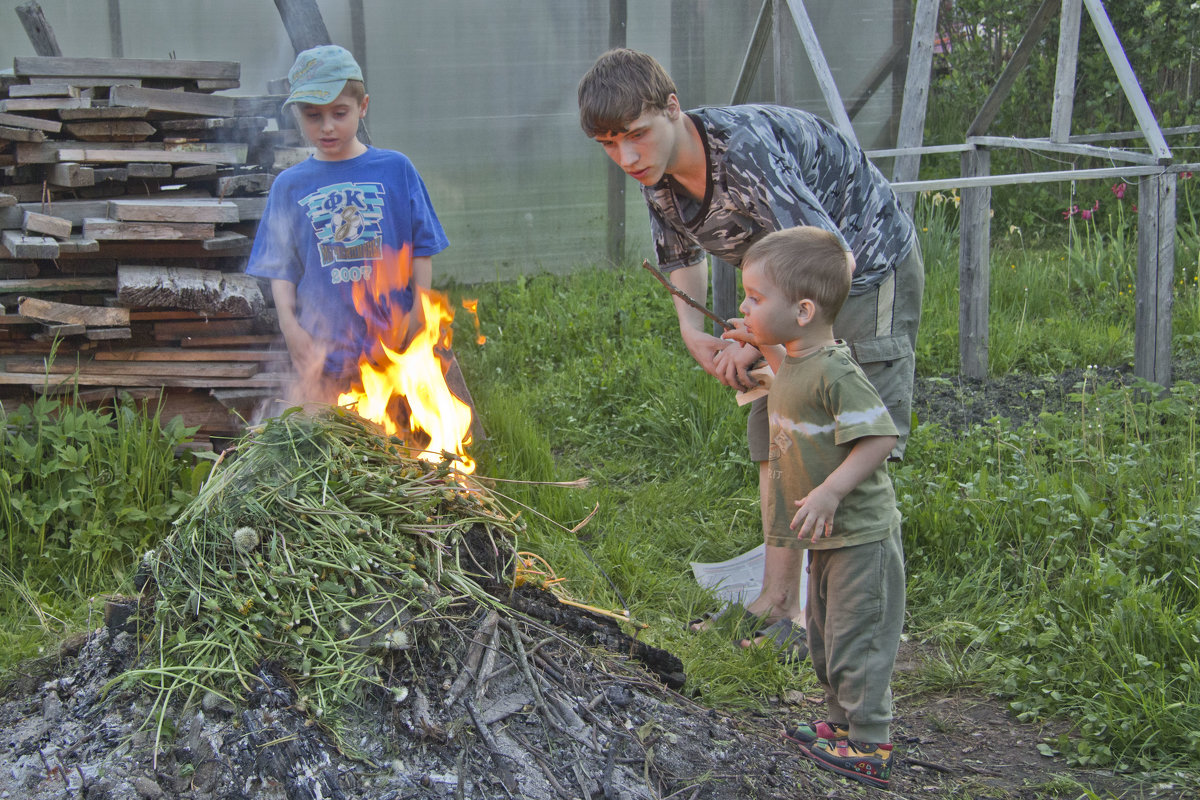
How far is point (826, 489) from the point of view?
2389 mm

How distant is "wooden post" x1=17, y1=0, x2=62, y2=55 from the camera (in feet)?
18.0

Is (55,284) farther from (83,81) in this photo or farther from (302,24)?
(302,24)

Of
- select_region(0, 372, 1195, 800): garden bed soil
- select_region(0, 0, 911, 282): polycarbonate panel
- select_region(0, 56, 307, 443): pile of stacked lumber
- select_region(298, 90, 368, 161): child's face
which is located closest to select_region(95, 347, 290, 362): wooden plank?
select_region(0, 56, 307, 443): pile of stacked lumber

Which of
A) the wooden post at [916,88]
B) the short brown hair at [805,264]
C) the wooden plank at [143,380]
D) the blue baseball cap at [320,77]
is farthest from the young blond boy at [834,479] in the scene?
the wooden post at [916,88]

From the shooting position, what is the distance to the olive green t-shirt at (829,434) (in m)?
2.39

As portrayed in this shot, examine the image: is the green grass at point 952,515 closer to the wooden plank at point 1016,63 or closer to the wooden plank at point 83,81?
the wooden plank at point 1016,63

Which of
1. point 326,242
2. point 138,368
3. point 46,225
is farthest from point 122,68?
point 326,242

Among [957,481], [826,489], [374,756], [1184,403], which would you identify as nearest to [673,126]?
[826,489]

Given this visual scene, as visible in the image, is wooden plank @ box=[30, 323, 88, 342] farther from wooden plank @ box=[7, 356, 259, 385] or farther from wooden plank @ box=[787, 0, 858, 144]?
wooden plank @ box=[787, 0, 858, 144]

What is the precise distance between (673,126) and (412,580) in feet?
4.70

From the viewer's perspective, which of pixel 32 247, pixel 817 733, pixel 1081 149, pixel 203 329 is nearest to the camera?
pixel 817 733

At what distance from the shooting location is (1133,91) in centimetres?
488

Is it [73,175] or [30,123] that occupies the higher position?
[30,123]

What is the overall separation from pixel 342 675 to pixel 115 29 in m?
6.13
